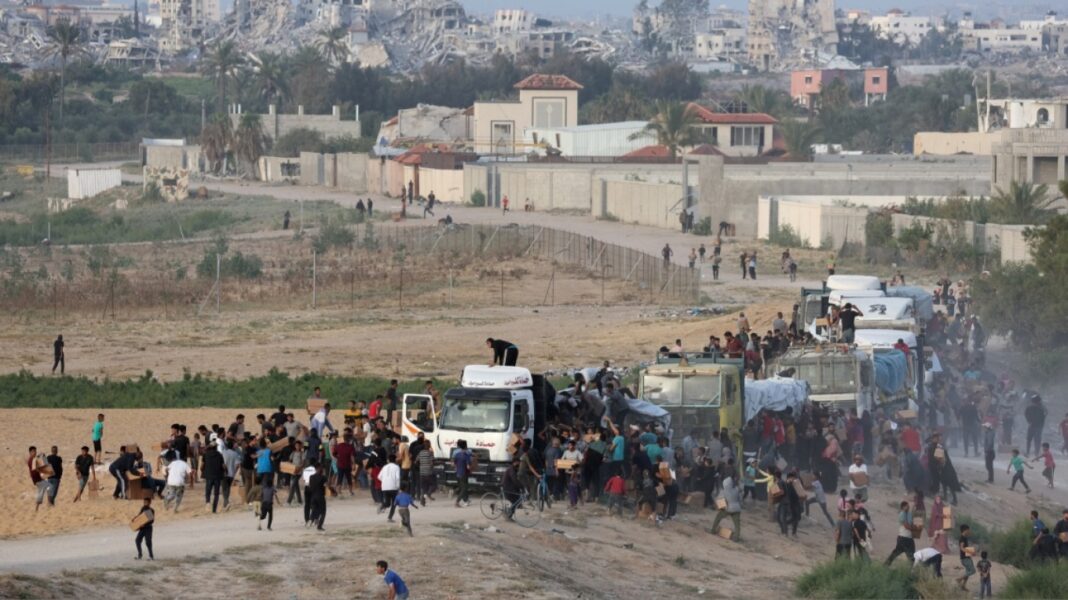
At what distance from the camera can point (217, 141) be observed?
369 feet

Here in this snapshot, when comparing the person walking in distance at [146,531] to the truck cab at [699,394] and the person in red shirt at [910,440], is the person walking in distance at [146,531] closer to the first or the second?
the truck cab at [699,394]

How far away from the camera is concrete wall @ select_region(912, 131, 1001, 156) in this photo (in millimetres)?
105375

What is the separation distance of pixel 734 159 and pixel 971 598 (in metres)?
72.9

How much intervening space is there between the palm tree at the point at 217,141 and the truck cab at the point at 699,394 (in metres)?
86.2

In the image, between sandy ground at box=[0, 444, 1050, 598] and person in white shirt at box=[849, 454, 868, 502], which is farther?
person in white shirt at box=[849, 454, 868, 502]

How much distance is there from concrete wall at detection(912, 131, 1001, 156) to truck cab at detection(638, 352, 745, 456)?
76.9 m

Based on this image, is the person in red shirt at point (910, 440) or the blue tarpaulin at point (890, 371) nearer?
the person in red shirt at point (910, 440)

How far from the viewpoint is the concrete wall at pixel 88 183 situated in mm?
102062

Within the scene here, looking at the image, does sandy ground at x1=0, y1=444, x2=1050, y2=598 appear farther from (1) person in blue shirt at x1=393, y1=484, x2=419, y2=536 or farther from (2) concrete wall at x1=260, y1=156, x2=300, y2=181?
(2) concrete wall at x1=260, y1=156, x2=300, y2=181

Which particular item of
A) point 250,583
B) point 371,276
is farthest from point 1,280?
point 250,583

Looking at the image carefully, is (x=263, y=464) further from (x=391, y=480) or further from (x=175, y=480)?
(x=175, y=480)

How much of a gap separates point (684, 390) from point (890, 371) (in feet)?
18.2

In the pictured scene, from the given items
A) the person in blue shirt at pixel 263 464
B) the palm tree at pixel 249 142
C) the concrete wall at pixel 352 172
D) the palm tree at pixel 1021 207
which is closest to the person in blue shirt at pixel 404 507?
the person in blue shirt at pixel 263 464

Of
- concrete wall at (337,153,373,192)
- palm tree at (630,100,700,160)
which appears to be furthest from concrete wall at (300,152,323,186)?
palm tree at (630,100,700,160)
